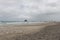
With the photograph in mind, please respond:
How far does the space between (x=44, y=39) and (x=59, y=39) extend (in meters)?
1.78

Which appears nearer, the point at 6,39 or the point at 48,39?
the point at 48,39

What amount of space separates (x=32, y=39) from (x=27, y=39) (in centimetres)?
64

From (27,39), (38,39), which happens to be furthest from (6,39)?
(38,39)

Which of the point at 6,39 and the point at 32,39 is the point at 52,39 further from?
the point at 6,39

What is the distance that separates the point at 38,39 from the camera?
1617cm

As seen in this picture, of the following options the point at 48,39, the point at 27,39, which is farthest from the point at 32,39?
the point at 48,39

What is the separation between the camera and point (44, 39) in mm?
15828

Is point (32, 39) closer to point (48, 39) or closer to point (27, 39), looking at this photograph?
point (27, 39)

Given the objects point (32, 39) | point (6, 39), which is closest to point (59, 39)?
point (32, 39)

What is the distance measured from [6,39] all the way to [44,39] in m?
5.39

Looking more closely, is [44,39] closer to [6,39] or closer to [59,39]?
[59,39]

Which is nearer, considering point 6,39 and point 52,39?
point 52,39

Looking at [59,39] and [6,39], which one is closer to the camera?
[59,39]

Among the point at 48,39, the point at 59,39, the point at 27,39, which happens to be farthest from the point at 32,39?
the point at 59,39
